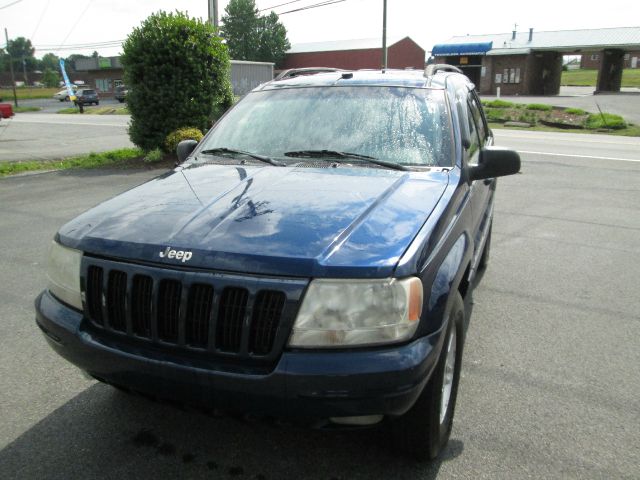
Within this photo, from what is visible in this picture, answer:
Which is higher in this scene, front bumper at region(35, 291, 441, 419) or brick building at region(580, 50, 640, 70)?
brick building at region(580, 50, 640, 70)

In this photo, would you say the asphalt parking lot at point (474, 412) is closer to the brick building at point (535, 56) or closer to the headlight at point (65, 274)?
the headlight at point (65, 274)

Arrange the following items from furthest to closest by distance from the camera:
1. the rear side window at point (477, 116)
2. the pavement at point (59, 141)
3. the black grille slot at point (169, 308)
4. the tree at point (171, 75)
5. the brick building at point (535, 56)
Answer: the brick building at point (535, 56)
the pavement at point (59, 141)
the tree at point (171, 75)
the rear side window at point (477, 116)
the black grille slot at point (169, 308)

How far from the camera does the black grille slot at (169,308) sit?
2322mm

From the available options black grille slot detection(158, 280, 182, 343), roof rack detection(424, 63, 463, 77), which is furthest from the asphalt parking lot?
roof rack detection(424, 63, 463, 77)

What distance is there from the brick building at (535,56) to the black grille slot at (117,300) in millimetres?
50953

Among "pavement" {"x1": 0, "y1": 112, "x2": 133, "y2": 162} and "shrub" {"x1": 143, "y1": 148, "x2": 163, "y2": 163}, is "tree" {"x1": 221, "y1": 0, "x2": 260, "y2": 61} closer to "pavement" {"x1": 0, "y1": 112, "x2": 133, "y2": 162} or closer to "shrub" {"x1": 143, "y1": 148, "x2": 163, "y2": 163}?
"pavement" {"x1": 0, "y1": 112, "x2": 133, "y2": 162}

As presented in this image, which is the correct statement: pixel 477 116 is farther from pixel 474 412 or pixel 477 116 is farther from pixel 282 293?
pixel 282 293

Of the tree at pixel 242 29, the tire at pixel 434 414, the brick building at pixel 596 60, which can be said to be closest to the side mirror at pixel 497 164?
the tire at pixel 434 414

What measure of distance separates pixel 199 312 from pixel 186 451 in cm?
92

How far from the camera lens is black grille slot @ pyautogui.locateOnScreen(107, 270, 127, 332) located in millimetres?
2438

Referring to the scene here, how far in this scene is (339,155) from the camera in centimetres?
349

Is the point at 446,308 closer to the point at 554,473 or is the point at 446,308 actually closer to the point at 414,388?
the point at 414,388

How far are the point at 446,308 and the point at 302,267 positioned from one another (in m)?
0.68

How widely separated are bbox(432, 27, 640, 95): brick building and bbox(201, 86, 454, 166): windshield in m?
49.0
